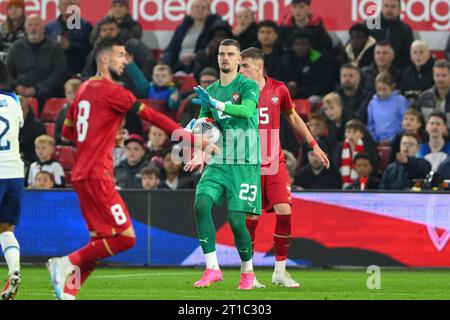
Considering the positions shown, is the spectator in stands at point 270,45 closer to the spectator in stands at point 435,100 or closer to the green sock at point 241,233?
the spectator in stands at point 435,100

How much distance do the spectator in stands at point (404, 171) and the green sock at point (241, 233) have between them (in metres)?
5.42

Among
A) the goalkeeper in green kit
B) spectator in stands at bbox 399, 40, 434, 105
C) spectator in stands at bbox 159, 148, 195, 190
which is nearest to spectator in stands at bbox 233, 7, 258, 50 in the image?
spectator in stands at bbox 399, 40, 434, 105

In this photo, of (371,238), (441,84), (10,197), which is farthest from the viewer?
(441,84)

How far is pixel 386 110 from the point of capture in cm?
1892

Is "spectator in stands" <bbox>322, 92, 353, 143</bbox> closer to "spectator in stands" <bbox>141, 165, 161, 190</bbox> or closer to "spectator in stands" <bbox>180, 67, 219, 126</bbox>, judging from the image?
"spectator in stands" <bbox>180, 67, 219, 126</bbox>

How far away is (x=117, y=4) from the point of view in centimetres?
2073

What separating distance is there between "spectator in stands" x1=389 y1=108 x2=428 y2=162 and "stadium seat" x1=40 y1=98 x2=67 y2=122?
18.4 ft

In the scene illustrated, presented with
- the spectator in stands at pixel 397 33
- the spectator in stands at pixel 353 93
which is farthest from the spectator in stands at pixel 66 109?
the spectator in stands at pixel 397 33

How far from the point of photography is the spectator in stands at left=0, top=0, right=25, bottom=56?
21219 millimetres

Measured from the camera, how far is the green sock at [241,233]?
12.3 m

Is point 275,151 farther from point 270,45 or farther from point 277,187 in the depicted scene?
point 270,45

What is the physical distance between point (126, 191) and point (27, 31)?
482 cm

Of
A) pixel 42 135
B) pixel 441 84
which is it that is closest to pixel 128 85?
pixel 42 135

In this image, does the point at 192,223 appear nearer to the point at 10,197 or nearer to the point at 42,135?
the point at 42,135
